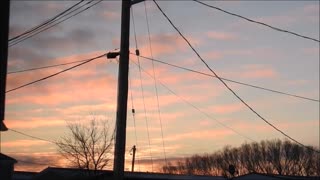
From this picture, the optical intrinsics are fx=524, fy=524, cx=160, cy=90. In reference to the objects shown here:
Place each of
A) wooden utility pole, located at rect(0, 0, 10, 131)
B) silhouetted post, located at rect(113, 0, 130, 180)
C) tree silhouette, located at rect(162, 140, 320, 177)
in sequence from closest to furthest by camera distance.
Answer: wooden utility pole, located at rect(0, 0, 10, 131) < silhouetted post, located at rect(113, 0, 130, 180) < tree silhouette, located at rect(162, 140, 320, 177)

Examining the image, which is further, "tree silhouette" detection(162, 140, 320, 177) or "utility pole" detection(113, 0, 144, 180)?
"tree silhouette" detection(162, 140, 320, 177)

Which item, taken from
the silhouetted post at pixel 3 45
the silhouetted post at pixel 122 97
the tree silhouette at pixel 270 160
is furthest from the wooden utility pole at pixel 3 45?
the tree silhouette at pixel 270 160

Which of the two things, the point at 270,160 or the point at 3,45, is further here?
the point at 270,160

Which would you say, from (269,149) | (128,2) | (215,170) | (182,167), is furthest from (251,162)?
(128,2)

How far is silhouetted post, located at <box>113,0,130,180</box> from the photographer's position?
1314cm

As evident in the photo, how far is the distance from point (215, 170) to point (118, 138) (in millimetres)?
94067

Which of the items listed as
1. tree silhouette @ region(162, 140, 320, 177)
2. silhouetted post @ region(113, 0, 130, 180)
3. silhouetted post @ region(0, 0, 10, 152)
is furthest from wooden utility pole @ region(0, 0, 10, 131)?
tree silhouette @ region(162, 140, 320, 177)

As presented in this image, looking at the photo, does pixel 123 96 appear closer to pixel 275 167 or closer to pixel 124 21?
pixel 124 21

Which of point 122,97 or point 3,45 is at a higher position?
point 3,45

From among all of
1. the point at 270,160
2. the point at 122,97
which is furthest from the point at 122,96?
the point at 270,160

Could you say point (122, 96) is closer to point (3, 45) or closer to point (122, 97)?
point (122, 97)

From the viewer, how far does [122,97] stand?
13430 mm

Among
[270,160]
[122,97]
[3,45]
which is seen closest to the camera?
[3,45]

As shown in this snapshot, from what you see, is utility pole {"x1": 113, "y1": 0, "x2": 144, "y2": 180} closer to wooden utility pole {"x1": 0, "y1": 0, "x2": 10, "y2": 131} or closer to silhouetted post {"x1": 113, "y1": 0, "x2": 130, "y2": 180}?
silhouetted post {"x1": 113, "y1": 0, "x2": 130, "y2": 180}
